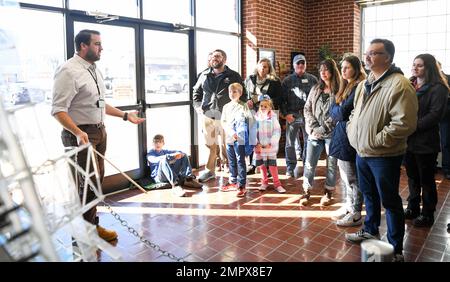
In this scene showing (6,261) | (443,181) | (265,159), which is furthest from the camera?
(443,181)

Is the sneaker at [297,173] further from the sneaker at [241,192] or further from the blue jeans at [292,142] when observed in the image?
the sneaker at [241,192]

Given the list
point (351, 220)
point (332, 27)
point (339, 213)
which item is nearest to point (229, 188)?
point (339, 213)

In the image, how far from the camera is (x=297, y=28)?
7.40 metres

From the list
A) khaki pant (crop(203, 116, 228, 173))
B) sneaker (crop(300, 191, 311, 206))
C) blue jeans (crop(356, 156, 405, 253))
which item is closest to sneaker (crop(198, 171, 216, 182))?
khaki pant (crop(203, 116, 228, 173))

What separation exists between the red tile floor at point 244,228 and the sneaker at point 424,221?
54 mm

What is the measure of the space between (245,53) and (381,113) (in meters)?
4.21

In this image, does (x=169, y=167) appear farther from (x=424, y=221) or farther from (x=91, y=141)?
(x=424, y=221)

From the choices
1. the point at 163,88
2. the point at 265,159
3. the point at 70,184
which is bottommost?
the point at 265,159

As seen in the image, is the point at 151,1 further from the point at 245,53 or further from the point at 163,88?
the point at 245,53

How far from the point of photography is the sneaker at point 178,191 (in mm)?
4355

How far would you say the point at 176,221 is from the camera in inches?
141

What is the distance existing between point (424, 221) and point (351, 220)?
649 mm

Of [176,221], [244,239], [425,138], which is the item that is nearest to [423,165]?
[425,138]

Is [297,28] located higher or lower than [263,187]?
higher
